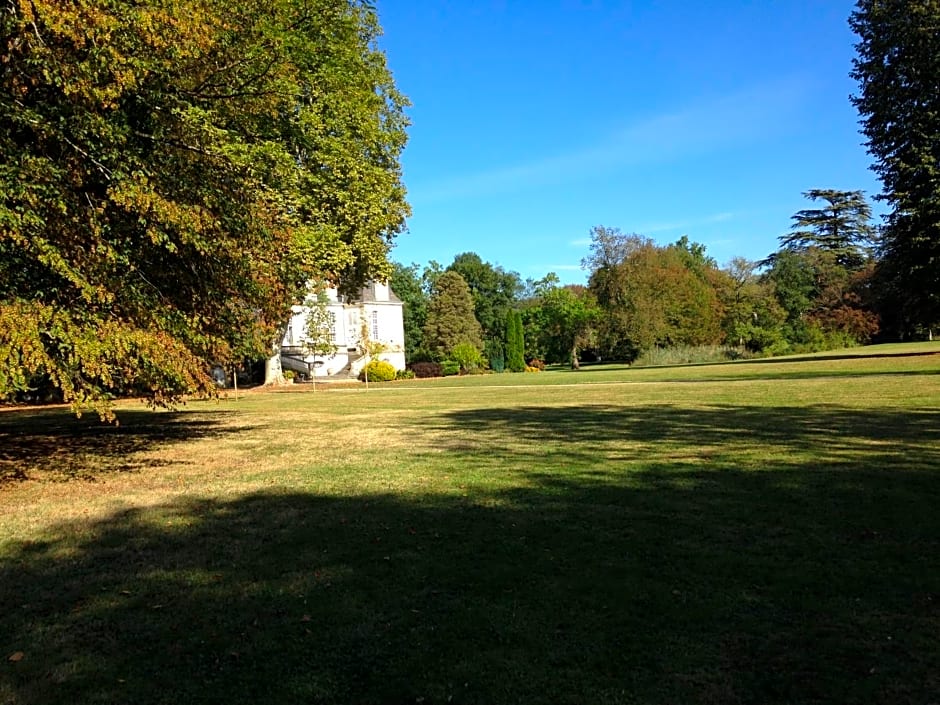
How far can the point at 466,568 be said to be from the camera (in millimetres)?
4609

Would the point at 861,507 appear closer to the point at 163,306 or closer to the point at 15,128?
the point at 163,306

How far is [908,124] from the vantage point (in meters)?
28.4

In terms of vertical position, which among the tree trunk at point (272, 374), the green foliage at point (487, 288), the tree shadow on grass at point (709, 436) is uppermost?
the green foliage at point (487, 288)

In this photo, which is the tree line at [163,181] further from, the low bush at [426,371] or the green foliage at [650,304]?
the green foliage at [650,304]

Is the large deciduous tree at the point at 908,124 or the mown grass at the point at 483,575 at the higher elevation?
the large deciduous tree at the point at 908,124

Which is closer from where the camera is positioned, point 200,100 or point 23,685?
point 23,685

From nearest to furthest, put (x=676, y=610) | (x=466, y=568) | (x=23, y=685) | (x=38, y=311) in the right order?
(x=23, y=685) < (x=676, y=610) < (x=466, y=568) < (x=38, y=311)

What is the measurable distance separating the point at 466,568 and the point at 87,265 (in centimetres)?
568

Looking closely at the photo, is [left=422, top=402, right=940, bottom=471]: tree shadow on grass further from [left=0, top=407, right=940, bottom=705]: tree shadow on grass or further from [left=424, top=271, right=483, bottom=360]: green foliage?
[left=424, top=271, right=483, bottom=360]: green foliage

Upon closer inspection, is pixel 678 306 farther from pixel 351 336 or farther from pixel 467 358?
pixel 351 336

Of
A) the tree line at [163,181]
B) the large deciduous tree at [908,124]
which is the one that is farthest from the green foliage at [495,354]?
the tree line at [163,181]

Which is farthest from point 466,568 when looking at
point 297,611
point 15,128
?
point 15,128

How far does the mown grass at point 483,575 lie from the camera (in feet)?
10.3

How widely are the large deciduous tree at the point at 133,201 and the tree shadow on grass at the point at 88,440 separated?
120 centimetres
